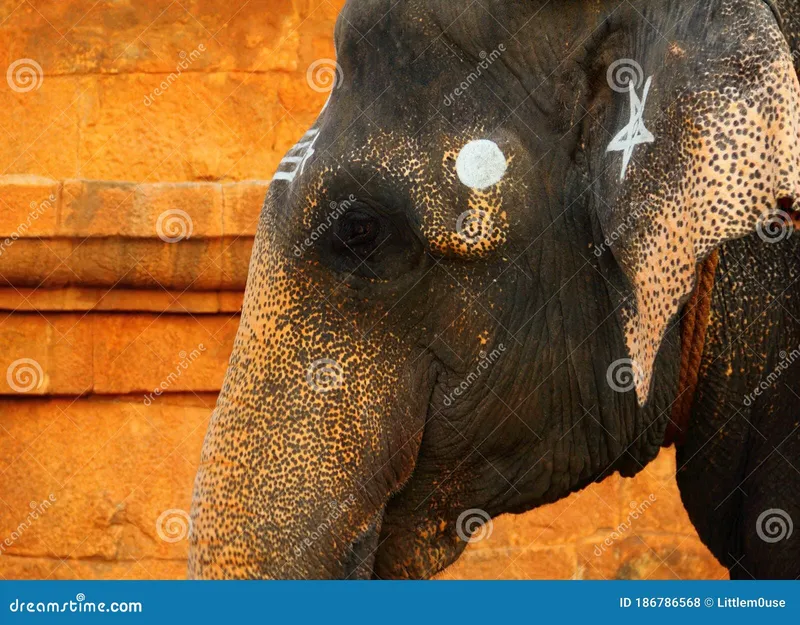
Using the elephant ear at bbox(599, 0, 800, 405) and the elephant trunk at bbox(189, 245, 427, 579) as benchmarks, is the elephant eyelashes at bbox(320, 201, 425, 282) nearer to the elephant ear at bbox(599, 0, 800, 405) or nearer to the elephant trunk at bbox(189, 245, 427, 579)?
the elephant trunk at bbox(189, 245, 427, 579)

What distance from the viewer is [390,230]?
1.84 meters

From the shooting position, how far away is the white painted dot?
5.87 feet

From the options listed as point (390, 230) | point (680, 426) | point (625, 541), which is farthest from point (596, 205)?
point (625, 541)

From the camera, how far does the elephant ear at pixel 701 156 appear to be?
1.57 meters

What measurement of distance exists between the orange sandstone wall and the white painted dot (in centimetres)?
215

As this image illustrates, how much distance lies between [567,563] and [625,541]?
0.19m

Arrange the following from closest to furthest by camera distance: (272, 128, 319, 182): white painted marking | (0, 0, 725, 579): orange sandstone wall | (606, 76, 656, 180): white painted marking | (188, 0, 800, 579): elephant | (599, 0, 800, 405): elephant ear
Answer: (599, 0, 800, 405): elephant ear < (606, 76, 656, 180): white painted marking < (188, 0, 800, 579): elephant < (272, 128, 319, 182): white painted marking < (0, 0, 725, 579): orange sandstone wall

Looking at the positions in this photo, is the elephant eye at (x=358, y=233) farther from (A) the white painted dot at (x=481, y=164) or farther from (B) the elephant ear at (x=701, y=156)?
(B) the elephant ear at (x=701, y=156)

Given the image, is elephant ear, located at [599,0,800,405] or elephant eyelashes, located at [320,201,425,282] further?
elephant eyelashes, located at [320,201,425,282]

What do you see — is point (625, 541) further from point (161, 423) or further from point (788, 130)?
point (788, 130)

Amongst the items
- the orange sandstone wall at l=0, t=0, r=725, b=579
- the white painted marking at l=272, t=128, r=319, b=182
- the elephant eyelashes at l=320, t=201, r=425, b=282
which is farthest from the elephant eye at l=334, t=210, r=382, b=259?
the orange sandstone wall at l=0, t=0, r=725, b=579

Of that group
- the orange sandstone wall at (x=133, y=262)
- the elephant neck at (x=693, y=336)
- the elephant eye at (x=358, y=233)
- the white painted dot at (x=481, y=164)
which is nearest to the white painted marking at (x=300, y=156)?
the elephant eye at (x=358, y=233)

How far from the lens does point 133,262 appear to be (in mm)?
3900

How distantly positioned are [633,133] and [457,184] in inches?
9.4
